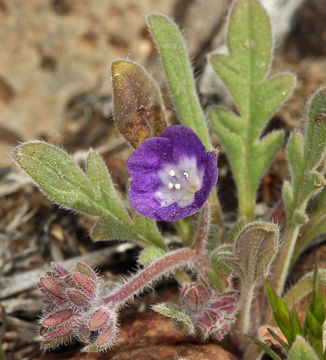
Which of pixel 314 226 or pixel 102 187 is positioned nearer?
pixel 102 187

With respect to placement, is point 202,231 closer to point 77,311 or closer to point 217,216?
point 217,216

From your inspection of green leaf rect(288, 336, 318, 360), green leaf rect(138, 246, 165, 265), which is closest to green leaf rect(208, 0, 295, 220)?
green leaf rect(138, 246, 165, 265)

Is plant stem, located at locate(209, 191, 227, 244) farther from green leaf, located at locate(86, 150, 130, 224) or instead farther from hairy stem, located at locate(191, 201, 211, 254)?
green leaf, located at locate(86, 150, 130, 224)

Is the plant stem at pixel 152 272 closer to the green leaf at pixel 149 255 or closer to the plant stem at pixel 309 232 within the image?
the green leaf at pixel 149 255

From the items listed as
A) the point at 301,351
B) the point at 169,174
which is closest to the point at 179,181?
the point at 169,174

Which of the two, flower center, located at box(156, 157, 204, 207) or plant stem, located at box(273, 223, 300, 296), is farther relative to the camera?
plant stem, located at box(273, 223, 300, 296)
